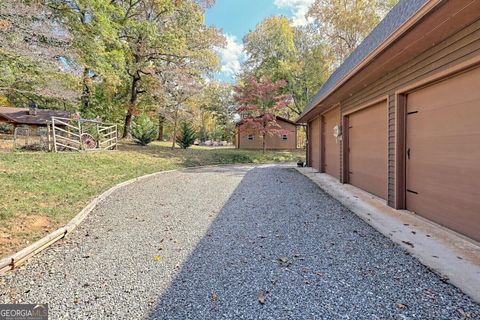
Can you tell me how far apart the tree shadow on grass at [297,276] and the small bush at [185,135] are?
1450 centimetres

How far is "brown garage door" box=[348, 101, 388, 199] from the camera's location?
5.30 metres

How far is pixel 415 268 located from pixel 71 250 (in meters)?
3.74

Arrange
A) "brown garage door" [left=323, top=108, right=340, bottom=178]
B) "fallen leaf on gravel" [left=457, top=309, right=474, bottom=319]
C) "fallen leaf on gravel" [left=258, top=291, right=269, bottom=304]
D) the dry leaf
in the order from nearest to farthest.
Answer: "fallen leaf on gravel" [left=457, top=309, right=474, bottom=319]
"fallen leaf on gravel" [left=258, top=291, right=269, bottom=304]
the dry leaf
"brown garage door" [left=323, top=108, right=340, bottom=178]

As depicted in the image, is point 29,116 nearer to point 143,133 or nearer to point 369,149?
point 143,133

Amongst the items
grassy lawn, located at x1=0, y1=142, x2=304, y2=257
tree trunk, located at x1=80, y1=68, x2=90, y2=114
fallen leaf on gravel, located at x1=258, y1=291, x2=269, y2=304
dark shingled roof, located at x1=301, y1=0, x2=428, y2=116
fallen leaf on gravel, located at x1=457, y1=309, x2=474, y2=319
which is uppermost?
tree trunk, located at x1=80, y1=68, x2=90, y2=114

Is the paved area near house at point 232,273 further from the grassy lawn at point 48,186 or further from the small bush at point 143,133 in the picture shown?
the small bush at point 143,133

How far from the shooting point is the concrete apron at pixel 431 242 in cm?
230

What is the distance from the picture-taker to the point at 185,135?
58.7 ft

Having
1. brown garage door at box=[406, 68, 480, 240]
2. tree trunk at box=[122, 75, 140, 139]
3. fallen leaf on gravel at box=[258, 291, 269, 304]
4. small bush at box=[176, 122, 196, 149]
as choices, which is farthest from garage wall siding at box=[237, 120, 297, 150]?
fallen leaf on gravel at box=[258, 291, 269, 304]

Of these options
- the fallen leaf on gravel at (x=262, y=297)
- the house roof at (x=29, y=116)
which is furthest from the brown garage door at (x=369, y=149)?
the house roof at (x=29, y=116)

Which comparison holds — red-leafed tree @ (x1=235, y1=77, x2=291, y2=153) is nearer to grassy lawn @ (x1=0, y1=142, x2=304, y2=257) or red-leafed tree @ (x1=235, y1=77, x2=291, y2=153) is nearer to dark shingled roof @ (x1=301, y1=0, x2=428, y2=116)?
grassy lawn @ (x1=0, y1=142, x2=304, y2=257)

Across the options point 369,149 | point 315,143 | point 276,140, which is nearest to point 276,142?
point 276,140

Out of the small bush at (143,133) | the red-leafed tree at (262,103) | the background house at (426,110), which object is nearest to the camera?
the background house at (426,110)

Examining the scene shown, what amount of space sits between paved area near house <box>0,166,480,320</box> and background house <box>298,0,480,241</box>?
1083 mm
